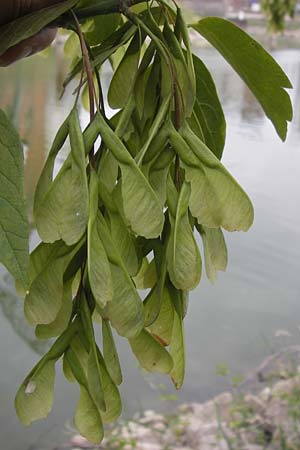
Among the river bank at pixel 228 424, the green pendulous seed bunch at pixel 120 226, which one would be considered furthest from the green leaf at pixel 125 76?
the river bank at pixel 228 424

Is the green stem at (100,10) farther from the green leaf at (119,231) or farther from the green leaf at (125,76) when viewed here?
the green leaf at (119,231)

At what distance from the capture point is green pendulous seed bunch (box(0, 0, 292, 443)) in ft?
1.01

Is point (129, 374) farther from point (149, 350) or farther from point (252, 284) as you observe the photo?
point (149, 350)

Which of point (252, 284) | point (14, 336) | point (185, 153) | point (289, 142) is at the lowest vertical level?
point (289, 142)

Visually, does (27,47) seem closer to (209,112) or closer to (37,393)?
(209,112)

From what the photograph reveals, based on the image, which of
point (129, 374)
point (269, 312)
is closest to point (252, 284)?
point (269, 312)

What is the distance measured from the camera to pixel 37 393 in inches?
13.6

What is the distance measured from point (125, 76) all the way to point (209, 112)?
0.25ft

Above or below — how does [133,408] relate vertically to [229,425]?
below

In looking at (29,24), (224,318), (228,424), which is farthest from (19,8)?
(224,318)

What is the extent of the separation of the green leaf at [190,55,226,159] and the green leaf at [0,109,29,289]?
0.13 meters

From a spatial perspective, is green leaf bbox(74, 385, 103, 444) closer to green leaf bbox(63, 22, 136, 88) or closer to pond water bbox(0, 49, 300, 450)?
green leaf bbox(63, 22, 136, 88)

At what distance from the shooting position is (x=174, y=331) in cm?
35

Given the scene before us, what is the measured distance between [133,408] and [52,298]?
2.02 metres
